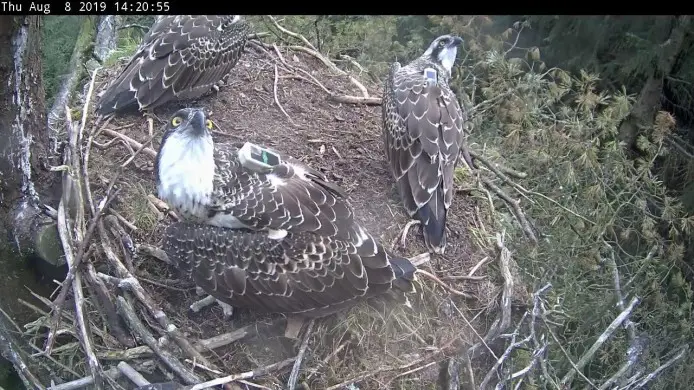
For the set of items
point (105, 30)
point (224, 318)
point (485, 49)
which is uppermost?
point (105, 30)

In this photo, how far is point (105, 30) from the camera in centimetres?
529

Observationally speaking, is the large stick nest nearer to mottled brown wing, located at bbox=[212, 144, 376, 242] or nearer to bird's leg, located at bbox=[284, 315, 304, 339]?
bird's leg, located at bbox=[284, 315, 304, 339]

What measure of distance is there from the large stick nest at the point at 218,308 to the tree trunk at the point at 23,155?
102 mm

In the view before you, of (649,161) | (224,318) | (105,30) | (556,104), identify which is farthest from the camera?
(556,104)

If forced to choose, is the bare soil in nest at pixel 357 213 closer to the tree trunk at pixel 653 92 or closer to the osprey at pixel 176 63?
the osprey at pixel 176 63

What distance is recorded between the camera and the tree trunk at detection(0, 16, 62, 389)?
280cm

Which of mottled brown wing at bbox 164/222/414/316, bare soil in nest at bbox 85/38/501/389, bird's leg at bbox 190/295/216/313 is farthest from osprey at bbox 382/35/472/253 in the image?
bird's leg at bbox 190/295/216/313

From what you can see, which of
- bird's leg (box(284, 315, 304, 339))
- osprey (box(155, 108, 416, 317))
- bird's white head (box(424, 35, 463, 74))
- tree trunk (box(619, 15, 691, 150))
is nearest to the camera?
osprey (box(155, 108, 416, 317))

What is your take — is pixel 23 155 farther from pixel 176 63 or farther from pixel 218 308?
pixel 176 63

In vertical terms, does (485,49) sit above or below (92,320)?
above

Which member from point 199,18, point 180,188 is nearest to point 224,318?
point 180,188

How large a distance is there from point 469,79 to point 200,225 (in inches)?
124

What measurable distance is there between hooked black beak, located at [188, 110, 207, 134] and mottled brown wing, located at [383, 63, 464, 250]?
4.18 ft

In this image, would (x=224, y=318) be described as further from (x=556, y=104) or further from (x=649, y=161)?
(x=556, y=104)
